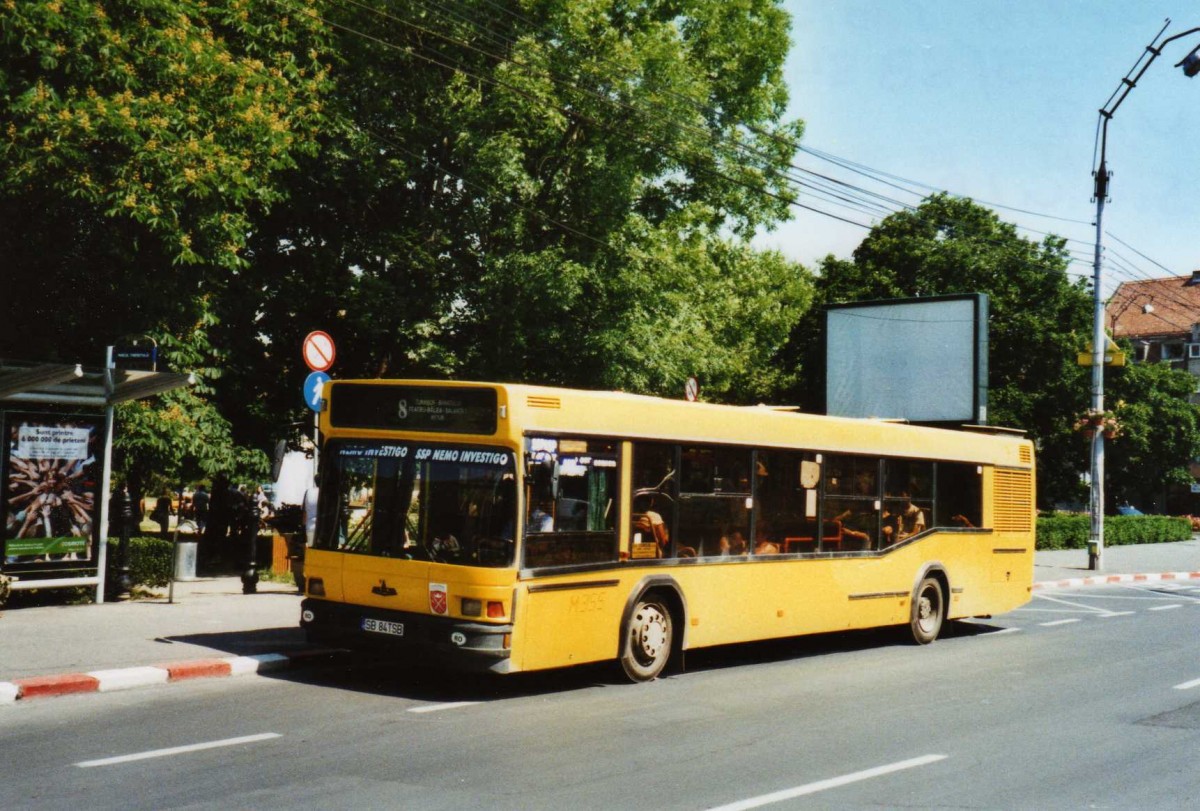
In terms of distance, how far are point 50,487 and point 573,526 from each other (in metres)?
7.31

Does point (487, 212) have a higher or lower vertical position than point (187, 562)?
higher

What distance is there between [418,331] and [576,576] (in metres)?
13.3

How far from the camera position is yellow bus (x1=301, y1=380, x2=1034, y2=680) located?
385 inches

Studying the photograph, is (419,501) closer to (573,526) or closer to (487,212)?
(573,526)

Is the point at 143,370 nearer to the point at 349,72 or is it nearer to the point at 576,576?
the point at 576,576

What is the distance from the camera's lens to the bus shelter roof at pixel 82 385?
13.3 m

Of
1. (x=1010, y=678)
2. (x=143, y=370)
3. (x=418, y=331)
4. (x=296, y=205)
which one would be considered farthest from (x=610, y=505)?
(x=296, y=205)

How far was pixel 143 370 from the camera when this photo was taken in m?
14.0

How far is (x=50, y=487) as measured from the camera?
14.2m

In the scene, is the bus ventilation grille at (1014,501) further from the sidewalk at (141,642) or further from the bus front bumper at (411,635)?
the sidewalk at (141,642)

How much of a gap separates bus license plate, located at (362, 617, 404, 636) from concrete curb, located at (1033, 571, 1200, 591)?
17859 mm

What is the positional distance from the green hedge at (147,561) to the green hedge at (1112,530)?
24359mm

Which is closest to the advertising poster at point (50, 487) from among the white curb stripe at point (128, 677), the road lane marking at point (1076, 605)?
the white curb stripe at point (128, 677)

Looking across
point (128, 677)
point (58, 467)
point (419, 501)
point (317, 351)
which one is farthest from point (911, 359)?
point (128, 677)
